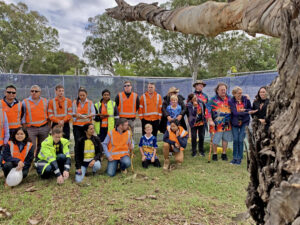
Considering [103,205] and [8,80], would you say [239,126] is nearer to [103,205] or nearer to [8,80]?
[103,205]

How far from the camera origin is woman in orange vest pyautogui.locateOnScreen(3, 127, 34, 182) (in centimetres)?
386

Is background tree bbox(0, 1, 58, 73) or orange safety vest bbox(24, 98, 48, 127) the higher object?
background tree bbox(0, 1, 58, 73)

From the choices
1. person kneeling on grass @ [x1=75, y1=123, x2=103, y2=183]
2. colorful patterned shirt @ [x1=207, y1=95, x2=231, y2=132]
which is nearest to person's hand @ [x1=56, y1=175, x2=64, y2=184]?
person kneeling on grass @ [x1=75, y1=123, x2=103, y2=183]

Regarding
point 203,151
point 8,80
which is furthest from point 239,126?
point 8,80

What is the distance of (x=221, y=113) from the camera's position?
502 cm

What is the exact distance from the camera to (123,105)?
5.30 meters

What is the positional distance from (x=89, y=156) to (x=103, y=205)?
149 cm

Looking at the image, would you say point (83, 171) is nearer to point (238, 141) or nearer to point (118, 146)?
point (118, 146)

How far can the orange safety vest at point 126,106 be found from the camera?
5305 mm

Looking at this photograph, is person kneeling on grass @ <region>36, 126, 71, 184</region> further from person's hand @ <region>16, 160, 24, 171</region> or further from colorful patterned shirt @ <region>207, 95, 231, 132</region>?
colorful patterned shirt @ <region>207, 95, 231, 132</region>

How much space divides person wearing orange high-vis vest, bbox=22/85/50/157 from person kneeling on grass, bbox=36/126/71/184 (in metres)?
0.61

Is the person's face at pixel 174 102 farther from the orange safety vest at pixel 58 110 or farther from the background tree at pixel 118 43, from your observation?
the background tree at pixel 118 43

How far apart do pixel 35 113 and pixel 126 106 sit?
1.99 metres

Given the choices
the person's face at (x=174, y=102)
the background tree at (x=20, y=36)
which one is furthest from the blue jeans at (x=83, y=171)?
the background tree at (x=20, y=36)
